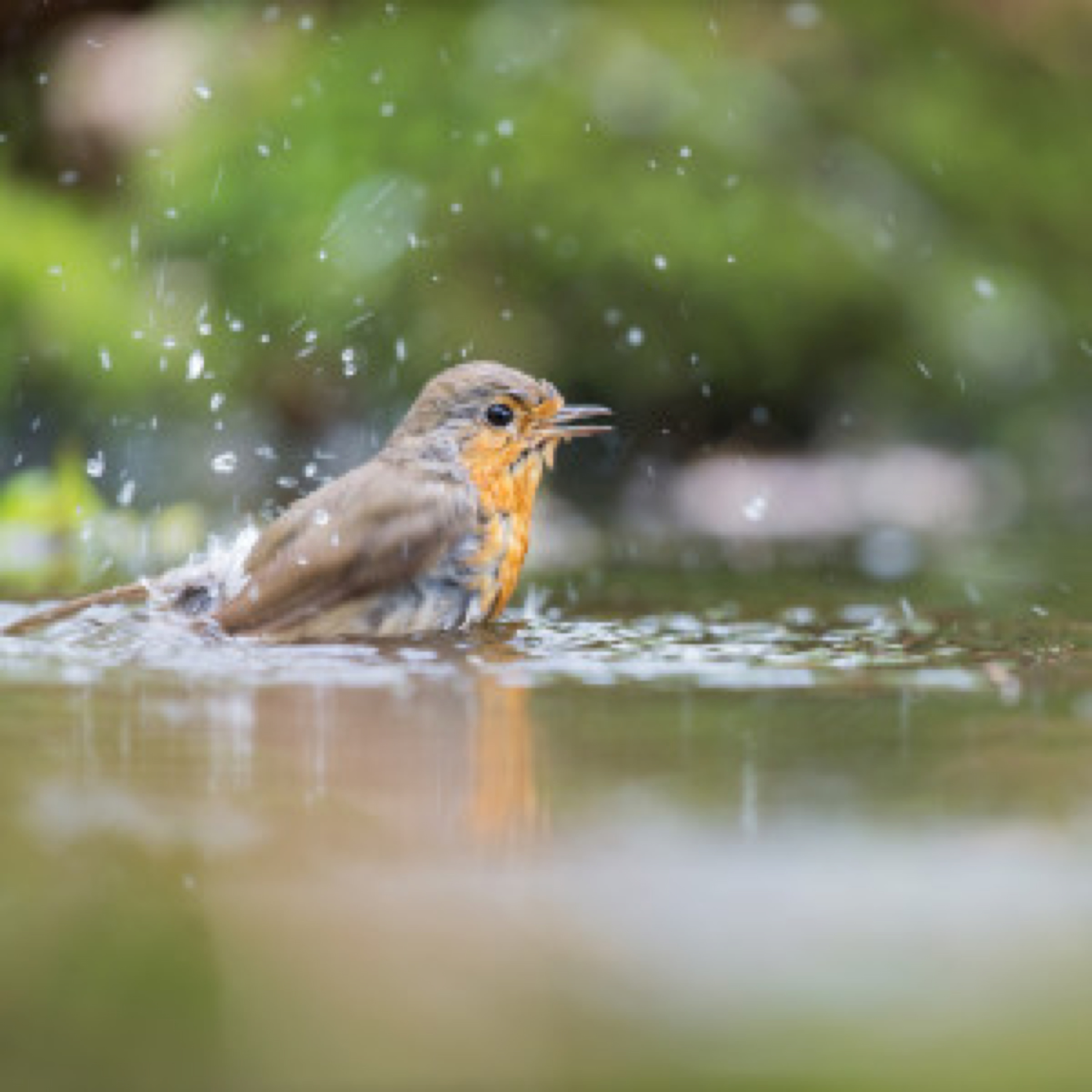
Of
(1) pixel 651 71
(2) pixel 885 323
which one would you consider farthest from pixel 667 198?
(2) pixel 885 323

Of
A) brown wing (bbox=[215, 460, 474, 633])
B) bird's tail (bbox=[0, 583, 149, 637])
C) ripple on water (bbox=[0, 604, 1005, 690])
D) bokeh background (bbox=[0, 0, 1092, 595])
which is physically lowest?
ripple on water (bbox=[0, 604, 1005, 690])

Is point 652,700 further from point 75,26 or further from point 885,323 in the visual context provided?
point 75,26

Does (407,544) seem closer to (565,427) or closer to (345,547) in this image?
(345,547)

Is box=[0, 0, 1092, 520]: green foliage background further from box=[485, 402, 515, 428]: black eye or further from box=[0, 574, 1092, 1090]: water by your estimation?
box=[0, 574, 1092, 1090]: water

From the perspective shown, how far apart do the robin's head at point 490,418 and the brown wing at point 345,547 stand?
17 centimetres

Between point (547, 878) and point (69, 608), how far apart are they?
275 centimetres

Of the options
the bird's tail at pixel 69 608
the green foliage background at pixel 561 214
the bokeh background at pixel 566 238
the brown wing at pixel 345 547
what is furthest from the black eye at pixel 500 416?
the green foliage background at pixel 561 214

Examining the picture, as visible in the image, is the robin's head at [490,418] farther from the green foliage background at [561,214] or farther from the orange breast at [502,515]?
the green foliage background at [561,214]

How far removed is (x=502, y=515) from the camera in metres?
5.12

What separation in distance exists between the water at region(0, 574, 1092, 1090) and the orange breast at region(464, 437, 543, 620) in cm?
73

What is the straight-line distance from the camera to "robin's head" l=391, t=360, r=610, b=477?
526 centimetres

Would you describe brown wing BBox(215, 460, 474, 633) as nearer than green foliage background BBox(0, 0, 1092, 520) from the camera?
Yes

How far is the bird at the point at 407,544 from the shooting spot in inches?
191

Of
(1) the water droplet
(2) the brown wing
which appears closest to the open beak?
(2) the brown wing
